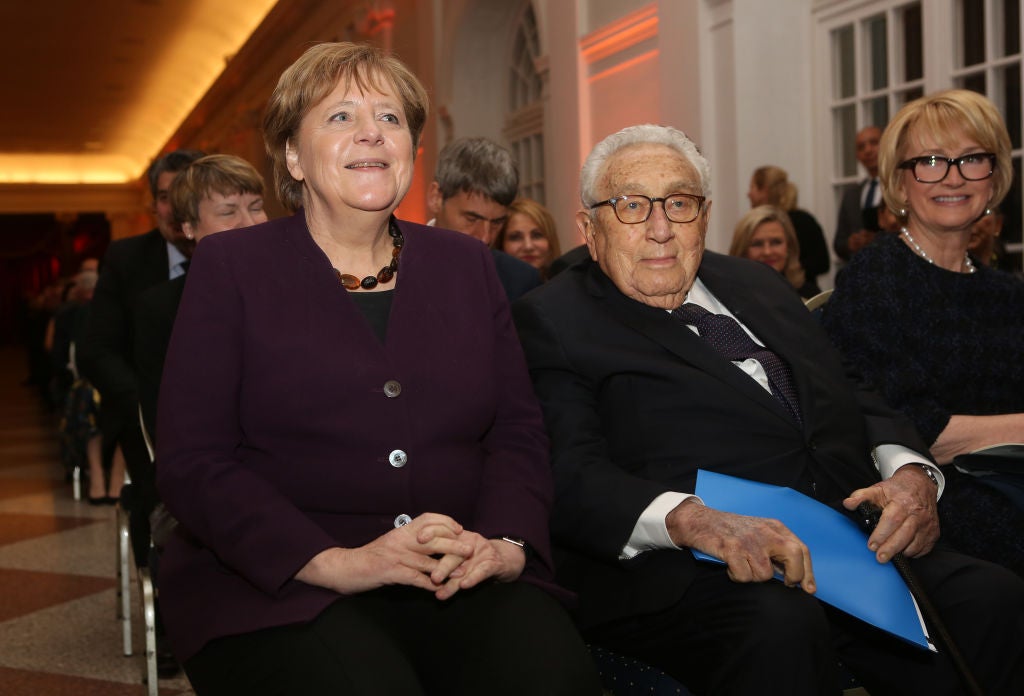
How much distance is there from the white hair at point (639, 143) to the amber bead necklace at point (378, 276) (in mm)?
456

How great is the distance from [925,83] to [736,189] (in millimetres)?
1157

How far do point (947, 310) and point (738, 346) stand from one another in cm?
54

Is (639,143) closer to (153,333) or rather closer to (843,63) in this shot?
(153,333)

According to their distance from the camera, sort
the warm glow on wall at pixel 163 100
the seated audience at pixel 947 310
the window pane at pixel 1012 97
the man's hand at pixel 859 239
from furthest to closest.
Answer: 1. the warm glow on wall at pixel 163 100
2. the man's hand at pixel 859 239
3. the window pane at pixel 1012 97
4. the seated audience at pixel 947 310

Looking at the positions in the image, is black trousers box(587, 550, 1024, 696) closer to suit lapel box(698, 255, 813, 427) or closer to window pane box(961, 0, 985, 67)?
suit lapel box(698, 255, 813, 427)

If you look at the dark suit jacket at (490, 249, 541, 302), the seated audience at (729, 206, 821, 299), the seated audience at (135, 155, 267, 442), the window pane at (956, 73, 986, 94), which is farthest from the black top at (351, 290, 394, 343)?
the window pane at (956, 73, 986, 94)

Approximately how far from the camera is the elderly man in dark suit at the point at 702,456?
5.57 ft

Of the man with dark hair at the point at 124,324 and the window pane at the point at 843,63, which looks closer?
the man with dark hair at the point at 124,324

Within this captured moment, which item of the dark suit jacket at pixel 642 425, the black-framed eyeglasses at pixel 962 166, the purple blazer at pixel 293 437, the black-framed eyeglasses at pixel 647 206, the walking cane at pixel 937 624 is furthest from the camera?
the black-framed eyeglasses at pixel 962 166

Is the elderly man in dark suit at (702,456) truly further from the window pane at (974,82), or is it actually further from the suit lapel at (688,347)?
the window pane at (974,82)

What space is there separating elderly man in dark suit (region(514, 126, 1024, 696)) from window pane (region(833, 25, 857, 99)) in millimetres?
3944

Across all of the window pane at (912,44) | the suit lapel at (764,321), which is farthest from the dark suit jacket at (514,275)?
the window pane at (912,44)

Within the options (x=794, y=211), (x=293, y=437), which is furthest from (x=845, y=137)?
(x=293, y=437)

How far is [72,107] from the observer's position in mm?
21266
